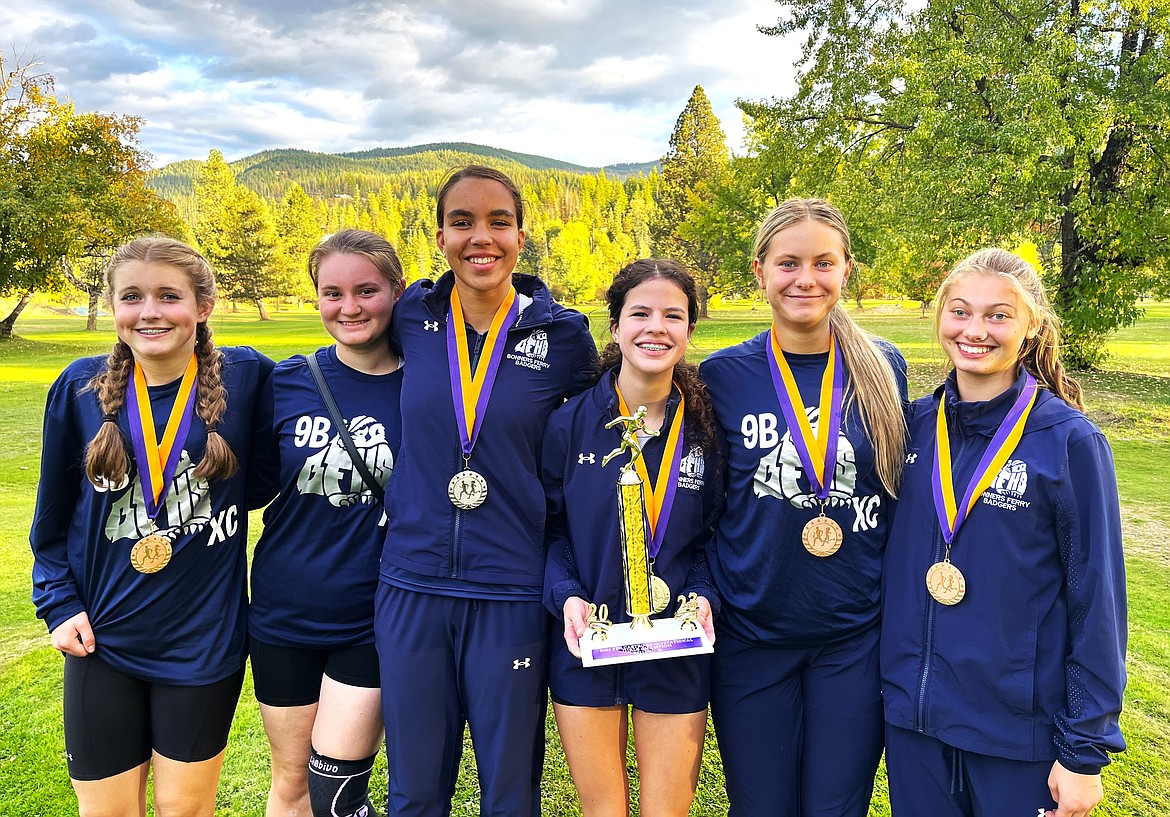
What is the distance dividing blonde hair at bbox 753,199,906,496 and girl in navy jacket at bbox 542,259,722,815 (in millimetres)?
485

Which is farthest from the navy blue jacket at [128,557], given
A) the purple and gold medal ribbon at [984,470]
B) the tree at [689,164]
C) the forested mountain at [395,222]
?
the tree at [689,164]

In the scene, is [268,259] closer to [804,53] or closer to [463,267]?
[804,53]

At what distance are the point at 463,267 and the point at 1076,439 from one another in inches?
82.8

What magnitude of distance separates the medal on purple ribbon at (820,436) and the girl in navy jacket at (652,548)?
0.93 feet

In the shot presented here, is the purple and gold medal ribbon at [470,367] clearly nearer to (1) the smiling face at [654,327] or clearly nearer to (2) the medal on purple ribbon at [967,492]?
(1) the smiling face at [654,327]

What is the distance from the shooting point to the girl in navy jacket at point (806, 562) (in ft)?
8.05

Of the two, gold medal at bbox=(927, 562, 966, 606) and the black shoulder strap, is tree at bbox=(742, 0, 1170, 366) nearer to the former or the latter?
gold medal at bbox=(927, 562, 966, 606)

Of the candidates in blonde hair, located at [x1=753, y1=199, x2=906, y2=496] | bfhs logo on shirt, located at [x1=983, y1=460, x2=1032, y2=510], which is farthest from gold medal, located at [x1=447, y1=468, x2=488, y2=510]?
bfhs logo on shirt, located at [x1=983, y1=460, x2=1032, y2=510]

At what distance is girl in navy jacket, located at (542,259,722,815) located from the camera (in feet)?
8.14

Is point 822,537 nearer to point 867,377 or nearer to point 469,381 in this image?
point 867,377

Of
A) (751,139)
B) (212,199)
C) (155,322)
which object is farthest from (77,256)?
(212,199)

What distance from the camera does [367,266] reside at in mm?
2869

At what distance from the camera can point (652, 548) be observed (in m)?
2.55

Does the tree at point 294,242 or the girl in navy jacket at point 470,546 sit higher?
the tree at point 294,242
